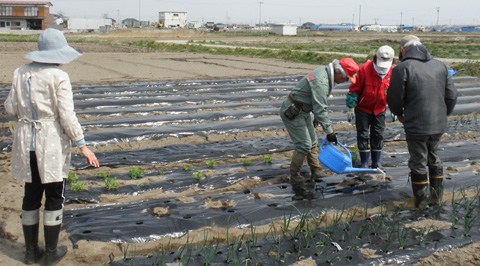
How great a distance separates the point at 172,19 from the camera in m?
84.6

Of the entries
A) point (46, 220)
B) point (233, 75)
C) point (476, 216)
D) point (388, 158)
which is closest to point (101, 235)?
point (46, 220)

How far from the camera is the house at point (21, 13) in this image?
60344 millimetres

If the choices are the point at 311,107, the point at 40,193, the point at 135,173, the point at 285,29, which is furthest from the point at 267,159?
A: the point at 285,29

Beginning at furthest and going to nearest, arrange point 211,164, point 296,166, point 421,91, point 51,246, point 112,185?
point 211,164, point 296,166, point 112,185, point 421,91, point 51,246

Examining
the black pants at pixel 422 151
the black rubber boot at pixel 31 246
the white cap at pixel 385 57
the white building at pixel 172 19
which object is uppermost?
the white building at pixel 172 19

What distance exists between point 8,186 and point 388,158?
15.2 ft

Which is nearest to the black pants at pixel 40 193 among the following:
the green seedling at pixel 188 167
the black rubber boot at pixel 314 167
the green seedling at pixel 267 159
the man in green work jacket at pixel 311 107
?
the green seedling at pixel 188 167

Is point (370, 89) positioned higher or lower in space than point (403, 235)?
higher

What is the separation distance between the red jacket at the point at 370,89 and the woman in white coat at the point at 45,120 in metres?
3.31

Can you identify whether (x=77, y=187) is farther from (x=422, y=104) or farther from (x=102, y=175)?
(x=422, y=104)

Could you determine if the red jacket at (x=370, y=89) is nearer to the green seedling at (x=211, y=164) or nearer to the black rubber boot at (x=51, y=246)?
the green seedling at (x=211, y=164)

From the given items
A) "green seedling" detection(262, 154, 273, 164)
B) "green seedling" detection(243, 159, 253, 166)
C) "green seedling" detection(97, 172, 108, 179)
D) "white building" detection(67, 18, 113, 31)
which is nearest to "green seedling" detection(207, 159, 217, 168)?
"green seedling" detection(243, 159, 253, 166)

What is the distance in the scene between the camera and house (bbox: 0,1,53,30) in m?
60.3

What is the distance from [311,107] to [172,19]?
83.1m
